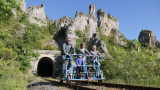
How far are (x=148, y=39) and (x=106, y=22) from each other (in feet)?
64.2

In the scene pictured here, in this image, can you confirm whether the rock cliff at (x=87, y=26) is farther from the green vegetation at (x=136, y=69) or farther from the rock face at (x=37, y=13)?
the green vegetation at (x=136, y=69)

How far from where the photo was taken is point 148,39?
5928 cm

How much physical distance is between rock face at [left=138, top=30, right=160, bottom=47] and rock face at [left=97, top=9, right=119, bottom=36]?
13315 mm

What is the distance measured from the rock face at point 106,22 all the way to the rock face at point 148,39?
43.7 ft

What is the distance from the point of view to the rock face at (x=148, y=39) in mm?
58125

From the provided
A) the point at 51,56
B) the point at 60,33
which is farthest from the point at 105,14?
the point at 51,56

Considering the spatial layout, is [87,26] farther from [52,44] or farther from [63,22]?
[52,44]

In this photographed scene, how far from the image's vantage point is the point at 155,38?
6016 centimetres

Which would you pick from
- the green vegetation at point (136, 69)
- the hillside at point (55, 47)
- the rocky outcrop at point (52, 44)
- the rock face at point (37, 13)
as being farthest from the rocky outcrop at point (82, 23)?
the green vegetation at point (136, 69)

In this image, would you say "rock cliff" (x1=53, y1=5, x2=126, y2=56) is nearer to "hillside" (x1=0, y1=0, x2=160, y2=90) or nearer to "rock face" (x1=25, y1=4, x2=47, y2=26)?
"hillside" (x1=0, y1=0, x2=160, y2=90)

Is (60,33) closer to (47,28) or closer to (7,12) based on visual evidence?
(47,28)

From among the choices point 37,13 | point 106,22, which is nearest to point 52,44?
point 37,13

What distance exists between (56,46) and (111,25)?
38066 mm

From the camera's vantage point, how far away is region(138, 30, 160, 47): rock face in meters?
58.1
